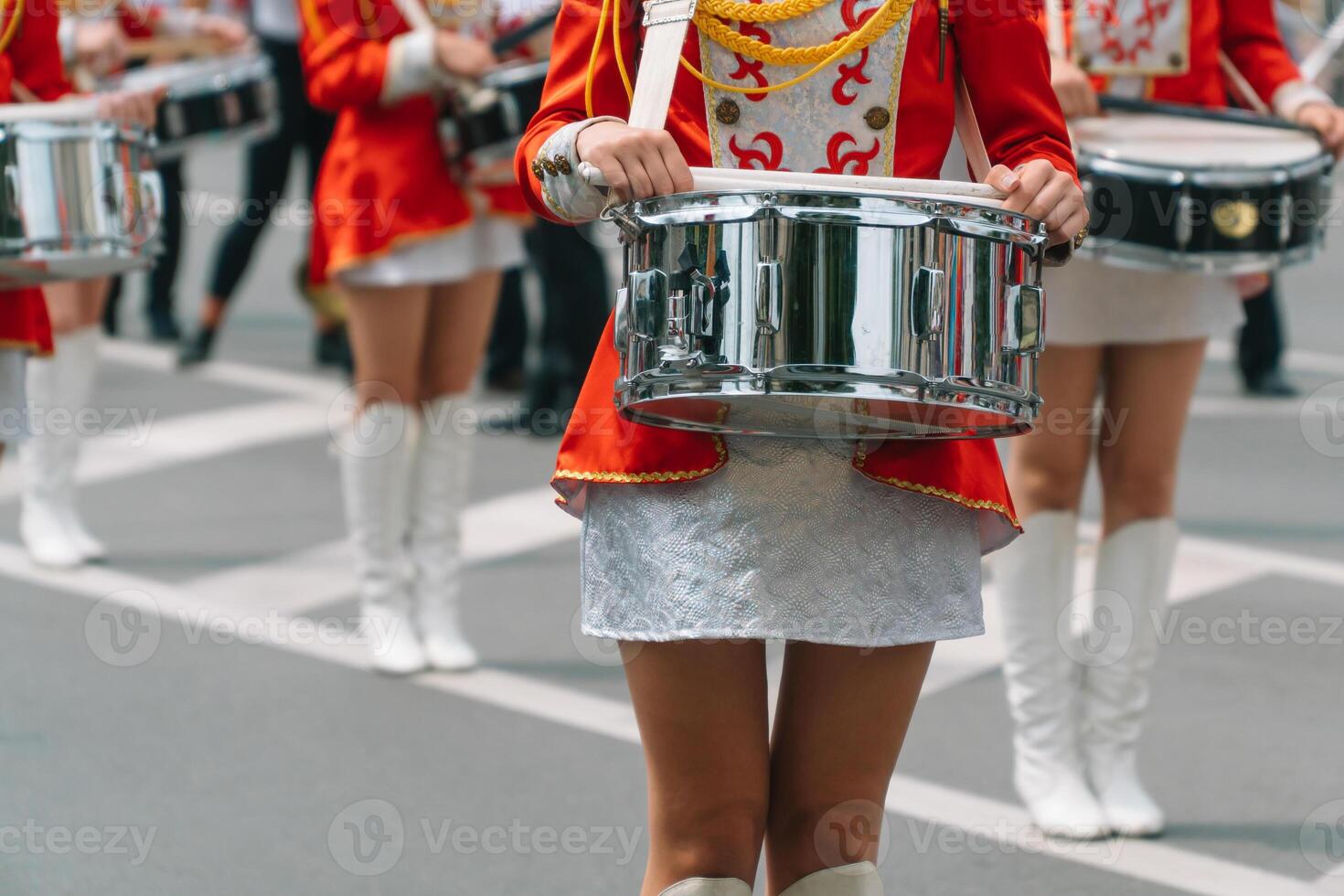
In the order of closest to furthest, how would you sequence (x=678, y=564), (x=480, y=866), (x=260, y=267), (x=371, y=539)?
(x=678, y=564) → (x=480, y=866) → (x=371, y=539) → (x=260, y=267)

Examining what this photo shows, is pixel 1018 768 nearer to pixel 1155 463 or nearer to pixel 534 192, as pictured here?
pixel 1155 463

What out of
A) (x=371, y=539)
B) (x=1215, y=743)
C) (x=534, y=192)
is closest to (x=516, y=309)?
(x=371, y=539)

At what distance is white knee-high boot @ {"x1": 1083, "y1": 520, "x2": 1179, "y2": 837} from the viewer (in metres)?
3.98

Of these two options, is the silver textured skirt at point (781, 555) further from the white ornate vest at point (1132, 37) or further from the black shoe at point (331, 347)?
the black shoe at point (331, 347)

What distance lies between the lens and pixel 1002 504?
7.97 feet

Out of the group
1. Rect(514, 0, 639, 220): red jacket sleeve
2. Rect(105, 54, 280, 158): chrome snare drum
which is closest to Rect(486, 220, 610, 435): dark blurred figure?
Rect(105, 54, 280, 158): chrome snare drum

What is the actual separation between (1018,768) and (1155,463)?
0.73 m

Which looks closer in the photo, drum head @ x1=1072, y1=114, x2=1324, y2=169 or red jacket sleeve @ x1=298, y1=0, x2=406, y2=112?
drum head @ x1=1072, y1=114, x2=1324, y2=169

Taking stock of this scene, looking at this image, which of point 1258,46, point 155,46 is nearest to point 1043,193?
point 1258,46

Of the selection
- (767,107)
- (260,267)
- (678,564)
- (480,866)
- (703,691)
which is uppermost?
(767,107)

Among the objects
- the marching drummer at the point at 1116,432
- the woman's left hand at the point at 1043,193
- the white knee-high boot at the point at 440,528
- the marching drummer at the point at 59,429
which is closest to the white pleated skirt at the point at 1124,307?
the marching drummer at the point at 1116,432

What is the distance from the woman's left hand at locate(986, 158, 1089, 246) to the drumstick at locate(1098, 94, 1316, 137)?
158 cm

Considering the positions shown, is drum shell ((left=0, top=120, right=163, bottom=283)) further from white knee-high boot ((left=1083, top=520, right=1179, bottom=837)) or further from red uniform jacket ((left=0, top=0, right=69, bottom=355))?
white knee-high boot ((left=1083, top=520, right=1179, bottom=837))

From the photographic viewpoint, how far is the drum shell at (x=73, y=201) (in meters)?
3.74
